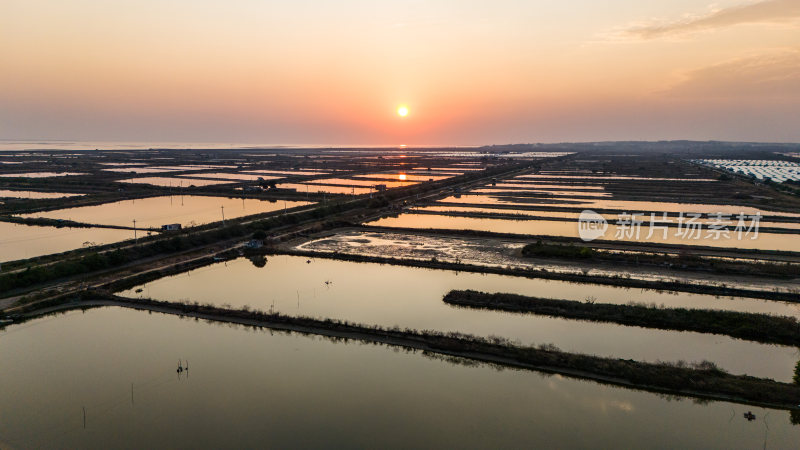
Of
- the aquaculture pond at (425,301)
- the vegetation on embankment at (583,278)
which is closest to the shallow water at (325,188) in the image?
the vegetation on embankment at (583,278)

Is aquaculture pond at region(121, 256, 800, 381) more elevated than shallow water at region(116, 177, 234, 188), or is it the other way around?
shallow water at region(116, 177, 234, 188)

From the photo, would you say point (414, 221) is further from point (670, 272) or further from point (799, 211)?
point (799, 211)

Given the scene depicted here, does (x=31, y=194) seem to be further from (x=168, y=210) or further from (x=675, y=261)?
(x=675, y=261)

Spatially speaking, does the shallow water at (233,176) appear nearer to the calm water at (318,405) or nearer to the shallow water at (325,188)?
the shallow water at (325,188)

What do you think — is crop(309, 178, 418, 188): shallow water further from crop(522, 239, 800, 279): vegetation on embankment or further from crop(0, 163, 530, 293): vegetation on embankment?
crop(522, 239, 800, 279): vegetation on embankment

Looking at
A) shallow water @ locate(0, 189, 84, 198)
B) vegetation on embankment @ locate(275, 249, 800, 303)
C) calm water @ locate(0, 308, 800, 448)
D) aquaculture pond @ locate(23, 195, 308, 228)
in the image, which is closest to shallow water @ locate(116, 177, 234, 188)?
shallow water @ locate(0, 189, 84, 198)

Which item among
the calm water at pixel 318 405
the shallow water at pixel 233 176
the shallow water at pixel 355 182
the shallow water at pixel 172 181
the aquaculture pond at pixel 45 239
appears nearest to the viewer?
the calm water at pixel 318 405
